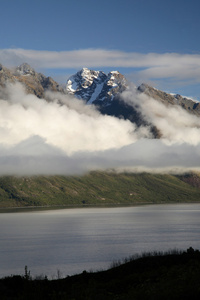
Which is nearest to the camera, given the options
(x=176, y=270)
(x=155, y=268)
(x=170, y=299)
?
(x=170, y=299)

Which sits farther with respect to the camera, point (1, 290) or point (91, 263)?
point (91, 263)

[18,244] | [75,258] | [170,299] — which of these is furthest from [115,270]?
[18,244]

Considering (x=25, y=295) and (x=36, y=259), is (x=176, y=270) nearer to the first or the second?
(x=25, y=295)

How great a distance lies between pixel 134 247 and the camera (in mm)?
165625

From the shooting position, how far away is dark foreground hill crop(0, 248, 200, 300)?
1414 inches

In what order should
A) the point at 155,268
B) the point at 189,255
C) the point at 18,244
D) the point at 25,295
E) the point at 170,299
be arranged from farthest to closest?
the point at 18,244, the point at 189,255, the point at 155,268, the point at 25,295, the point at 170,299

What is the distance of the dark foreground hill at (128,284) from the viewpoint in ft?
118

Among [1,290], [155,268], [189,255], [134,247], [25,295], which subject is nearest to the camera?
[25,295]

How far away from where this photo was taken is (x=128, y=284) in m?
55.9

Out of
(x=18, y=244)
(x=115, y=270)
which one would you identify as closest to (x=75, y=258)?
(x=18, y=244)

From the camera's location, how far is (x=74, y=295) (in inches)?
→ 1569

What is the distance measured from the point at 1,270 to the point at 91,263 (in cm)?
2679

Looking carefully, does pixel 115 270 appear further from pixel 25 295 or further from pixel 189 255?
pixel 25 295

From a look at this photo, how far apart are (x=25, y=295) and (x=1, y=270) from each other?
86699 millimetres
